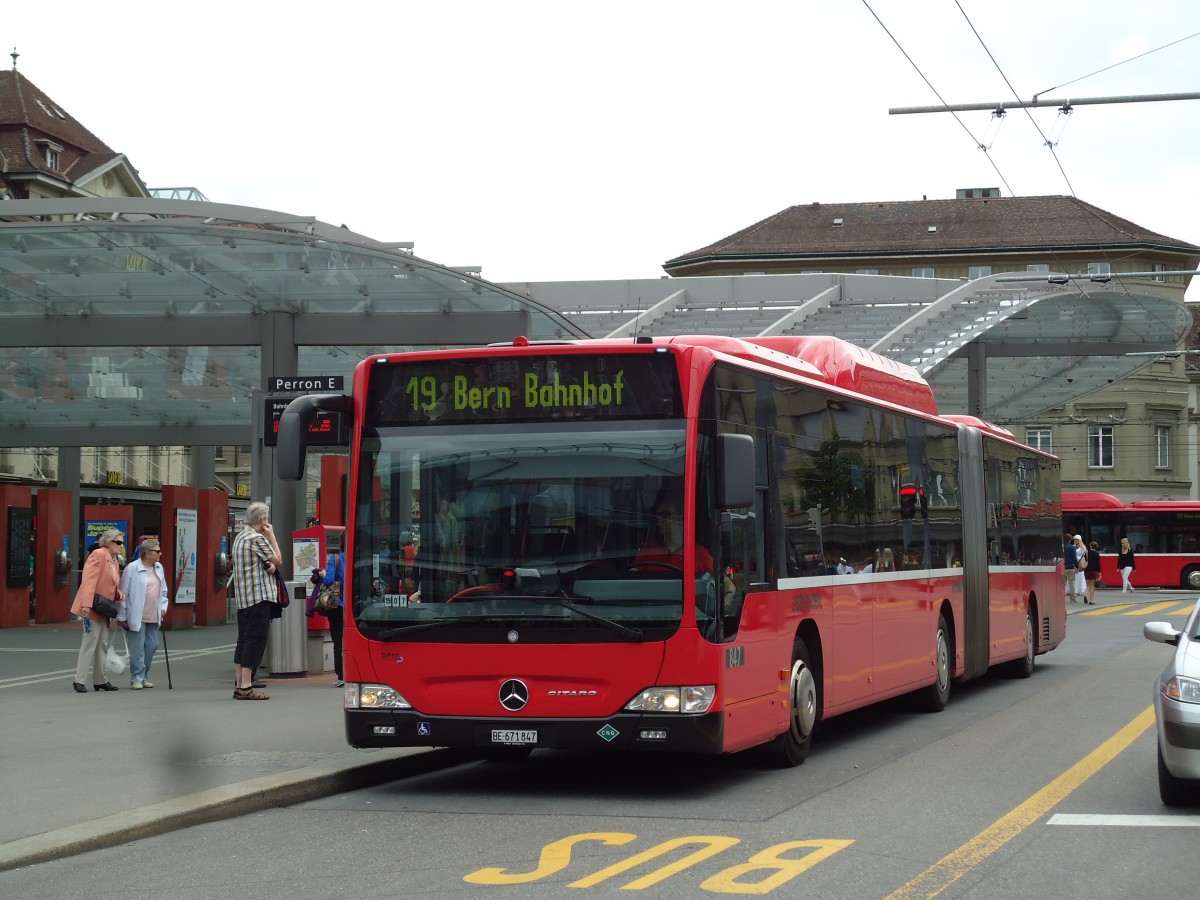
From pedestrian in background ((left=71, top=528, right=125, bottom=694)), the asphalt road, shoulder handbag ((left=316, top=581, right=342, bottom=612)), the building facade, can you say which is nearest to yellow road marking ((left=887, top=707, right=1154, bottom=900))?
the asphalt road

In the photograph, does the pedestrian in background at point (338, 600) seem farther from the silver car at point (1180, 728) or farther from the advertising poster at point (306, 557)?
the silver car at point (1180, 728)

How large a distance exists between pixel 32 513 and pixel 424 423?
75.0ft

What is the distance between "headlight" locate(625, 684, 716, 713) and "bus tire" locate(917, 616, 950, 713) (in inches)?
259

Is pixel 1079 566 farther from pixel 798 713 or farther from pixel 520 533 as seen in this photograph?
pixel 520 533

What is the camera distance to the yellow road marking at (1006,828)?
7.25 meters

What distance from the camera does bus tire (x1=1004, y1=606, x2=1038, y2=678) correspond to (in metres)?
20.2

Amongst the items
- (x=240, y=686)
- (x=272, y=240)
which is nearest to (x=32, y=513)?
(x=272, y=240)

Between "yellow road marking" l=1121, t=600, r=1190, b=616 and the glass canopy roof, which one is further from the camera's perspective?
"yellow road marking" l=1121, t=600, r=1190, b=616

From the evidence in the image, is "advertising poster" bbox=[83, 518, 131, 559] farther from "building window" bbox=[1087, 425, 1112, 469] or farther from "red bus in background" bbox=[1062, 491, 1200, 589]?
"building window" bbox=[1087, 425, 1112, 469]

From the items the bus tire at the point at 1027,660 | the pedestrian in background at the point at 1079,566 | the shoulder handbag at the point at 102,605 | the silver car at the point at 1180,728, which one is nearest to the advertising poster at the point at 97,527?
the shoulder handbag at the point at 102,605

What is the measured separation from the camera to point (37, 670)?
2067 cm

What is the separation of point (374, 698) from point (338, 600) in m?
7.11

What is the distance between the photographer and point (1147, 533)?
176ft

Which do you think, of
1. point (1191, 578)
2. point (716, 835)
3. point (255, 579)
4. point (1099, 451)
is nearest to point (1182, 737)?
point (716, 835)
